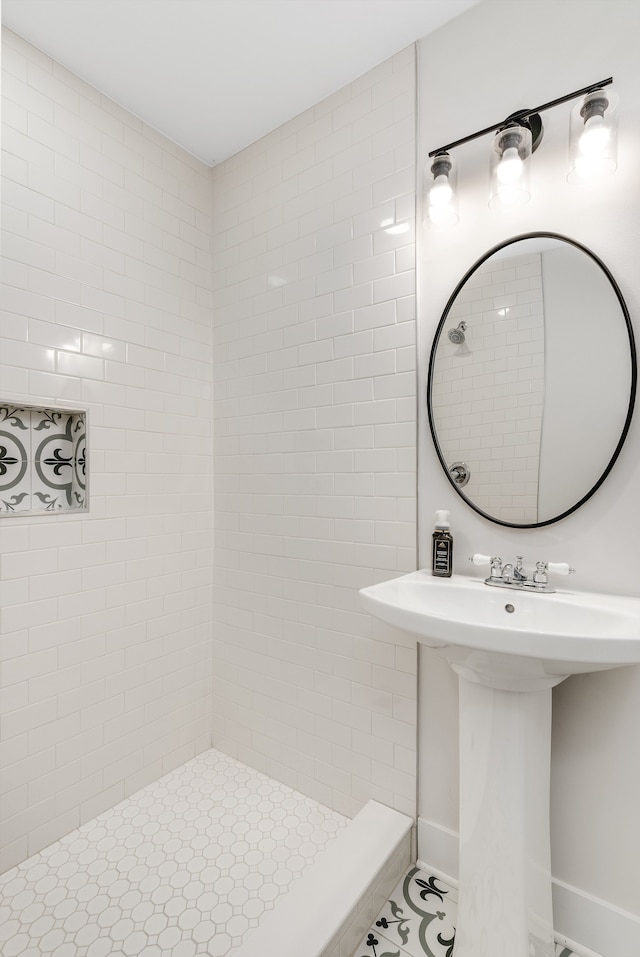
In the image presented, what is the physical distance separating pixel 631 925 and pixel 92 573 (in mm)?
1860

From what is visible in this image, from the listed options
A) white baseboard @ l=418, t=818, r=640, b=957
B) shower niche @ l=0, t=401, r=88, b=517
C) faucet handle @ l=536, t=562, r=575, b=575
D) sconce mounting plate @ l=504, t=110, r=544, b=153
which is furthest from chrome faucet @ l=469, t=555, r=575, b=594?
shower niche @ l=0, t=401, r=88, b=517

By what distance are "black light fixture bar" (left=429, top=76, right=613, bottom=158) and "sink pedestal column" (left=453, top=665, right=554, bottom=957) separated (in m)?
1.46

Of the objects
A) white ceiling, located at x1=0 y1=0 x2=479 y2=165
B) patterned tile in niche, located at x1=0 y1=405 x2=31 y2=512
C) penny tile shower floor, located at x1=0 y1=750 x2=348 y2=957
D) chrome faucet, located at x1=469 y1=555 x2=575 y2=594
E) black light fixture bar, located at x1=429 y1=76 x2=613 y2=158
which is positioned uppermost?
white ceiling, located at x1=0 y1=0 x2=479 y2=165

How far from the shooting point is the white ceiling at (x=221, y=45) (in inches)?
60.0

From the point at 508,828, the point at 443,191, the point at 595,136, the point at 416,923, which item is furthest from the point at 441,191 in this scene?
the point at 416,923

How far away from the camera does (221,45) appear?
164 centimetres

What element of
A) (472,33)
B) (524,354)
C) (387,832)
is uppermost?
(472,33)

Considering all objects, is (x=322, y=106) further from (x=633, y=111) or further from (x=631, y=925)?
(x=631, y=925)

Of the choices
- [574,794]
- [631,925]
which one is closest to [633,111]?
[574,794]

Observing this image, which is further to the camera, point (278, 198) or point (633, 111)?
point (278, 198)

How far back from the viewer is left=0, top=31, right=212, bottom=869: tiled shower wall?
1603 millimetres

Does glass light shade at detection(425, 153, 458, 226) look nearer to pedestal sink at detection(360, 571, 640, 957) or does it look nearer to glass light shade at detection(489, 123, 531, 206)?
glass light shade at detection(489, 123, 531, 206)

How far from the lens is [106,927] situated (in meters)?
1.36

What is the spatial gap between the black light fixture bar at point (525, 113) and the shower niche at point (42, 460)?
147cm
